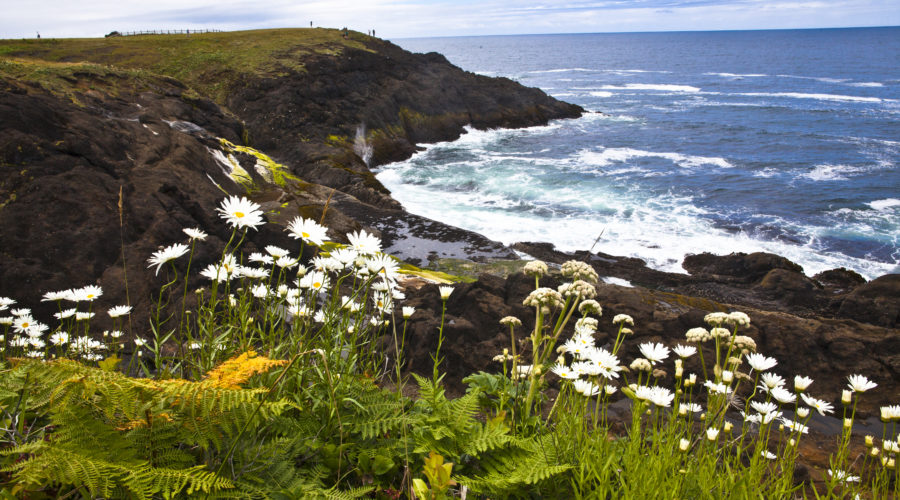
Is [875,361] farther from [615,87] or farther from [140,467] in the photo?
[615,87]

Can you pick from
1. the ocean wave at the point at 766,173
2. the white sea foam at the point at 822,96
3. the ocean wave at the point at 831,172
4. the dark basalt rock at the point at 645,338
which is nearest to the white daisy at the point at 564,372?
the dark basalt rock at the point at 645,338

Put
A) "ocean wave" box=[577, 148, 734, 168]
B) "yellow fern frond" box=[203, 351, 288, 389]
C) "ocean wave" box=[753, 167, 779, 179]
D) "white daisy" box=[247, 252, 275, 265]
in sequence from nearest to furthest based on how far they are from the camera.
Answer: "yellow fern frond" box=[203, 351, 288, 389] → "white daisy" box=[247, 252, 275, 265] → "ocean wave" box=[753, 167, 779, 179] → "ocean wave" box=[577, 148, 734, 168]

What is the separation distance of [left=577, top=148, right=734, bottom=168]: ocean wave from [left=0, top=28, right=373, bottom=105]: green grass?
69.1 feet

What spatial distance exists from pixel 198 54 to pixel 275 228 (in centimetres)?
3435

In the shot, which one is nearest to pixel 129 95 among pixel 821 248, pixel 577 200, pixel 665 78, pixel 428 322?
pixel 428 322

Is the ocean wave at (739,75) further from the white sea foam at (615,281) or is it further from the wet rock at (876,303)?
the white sea foam at (615,281)

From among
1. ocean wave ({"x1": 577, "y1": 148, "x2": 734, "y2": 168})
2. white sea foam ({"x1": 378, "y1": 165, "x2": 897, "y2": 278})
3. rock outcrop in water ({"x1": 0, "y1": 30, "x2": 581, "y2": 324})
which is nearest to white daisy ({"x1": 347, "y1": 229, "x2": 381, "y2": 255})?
rock outcrop in water ({"x1": 0, "y1": 30, "x2": 581, "y2": 324})

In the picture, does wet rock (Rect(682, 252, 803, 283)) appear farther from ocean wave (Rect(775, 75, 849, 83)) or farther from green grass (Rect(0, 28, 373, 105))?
ocean wave (Rect(775, 75, 849, 83))

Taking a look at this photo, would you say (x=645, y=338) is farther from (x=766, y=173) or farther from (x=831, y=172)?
(x=831, y=172)

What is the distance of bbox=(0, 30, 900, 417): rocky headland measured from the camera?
317 inches

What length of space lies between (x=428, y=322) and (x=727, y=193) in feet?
75.6

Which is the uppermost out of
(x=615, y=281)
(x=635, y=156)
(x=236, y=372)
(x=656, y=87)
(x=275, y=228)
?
(x=656, y=87)

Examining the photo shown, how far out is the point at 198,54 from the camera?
125 ft

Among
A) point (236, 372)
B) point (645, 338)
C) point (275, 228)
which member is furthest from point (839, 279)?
point (236, 372)
